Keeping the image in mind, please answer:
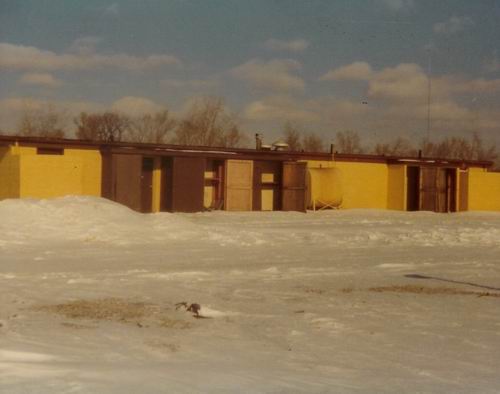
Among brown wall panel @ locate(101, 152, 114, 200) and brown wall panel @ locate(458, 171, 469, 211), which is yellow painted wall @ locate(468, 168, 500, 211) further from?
brown wall panel @ locate(101, 152, 114, 200)

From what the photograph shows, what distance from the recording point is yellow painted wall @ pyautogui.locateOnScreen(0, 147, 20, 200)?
30938mm

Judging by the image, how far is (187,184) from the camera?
112 feet

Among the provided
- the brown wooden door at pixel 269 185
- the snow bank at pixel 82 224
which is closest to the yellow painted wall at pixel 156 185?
the brown wooden door at pixel 269 185

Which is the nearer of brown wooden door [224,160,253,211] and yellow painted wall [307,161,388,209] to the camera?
brown wooden door [224,160,253,211]

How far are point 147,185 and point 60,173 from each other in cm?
414

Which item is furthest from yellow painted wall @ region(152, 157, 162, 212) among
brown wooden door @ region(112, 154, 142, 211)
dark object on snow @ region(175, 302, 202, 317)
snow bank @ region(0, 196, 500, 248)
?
dark object on snow @ region(175, 302, 202, 317)

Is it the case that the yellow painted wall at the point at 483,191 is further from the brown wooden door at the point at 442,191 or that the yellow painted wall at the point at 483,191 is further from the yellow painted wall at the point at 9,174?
the yellow painted wall at the point at 9,174

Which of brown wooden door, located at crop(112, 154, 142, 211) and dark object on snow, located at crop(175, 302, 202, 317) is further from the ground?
brown wooden door, located at crop(112, 154, 142, 211)

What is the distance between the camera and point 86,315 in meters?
10.7

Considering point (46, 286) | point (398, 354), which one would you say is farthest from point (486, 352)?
point (46, 286)

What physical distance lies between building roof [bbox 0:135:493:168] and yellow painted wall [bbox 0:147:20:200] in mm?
493

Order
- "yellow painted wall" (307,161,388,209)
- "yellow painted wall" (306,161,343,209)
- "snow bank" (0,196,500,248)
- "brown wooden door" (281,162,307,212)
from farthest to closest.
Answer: "yellow painted wall" (307,161,388,209)
"yellow painted wall" (306,161,343,209)
"brown wooden door" (281,162,307,212)
"snow bank" (0,196,500,248)

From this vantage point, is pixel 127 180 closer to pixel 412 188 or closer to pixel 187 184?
pixel 187 184

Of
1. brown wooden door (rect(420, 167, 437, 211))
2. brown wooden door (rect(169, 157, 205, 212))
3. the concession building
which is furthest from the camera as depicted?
brown wooden door (rect(420, 167, 437, 211))
